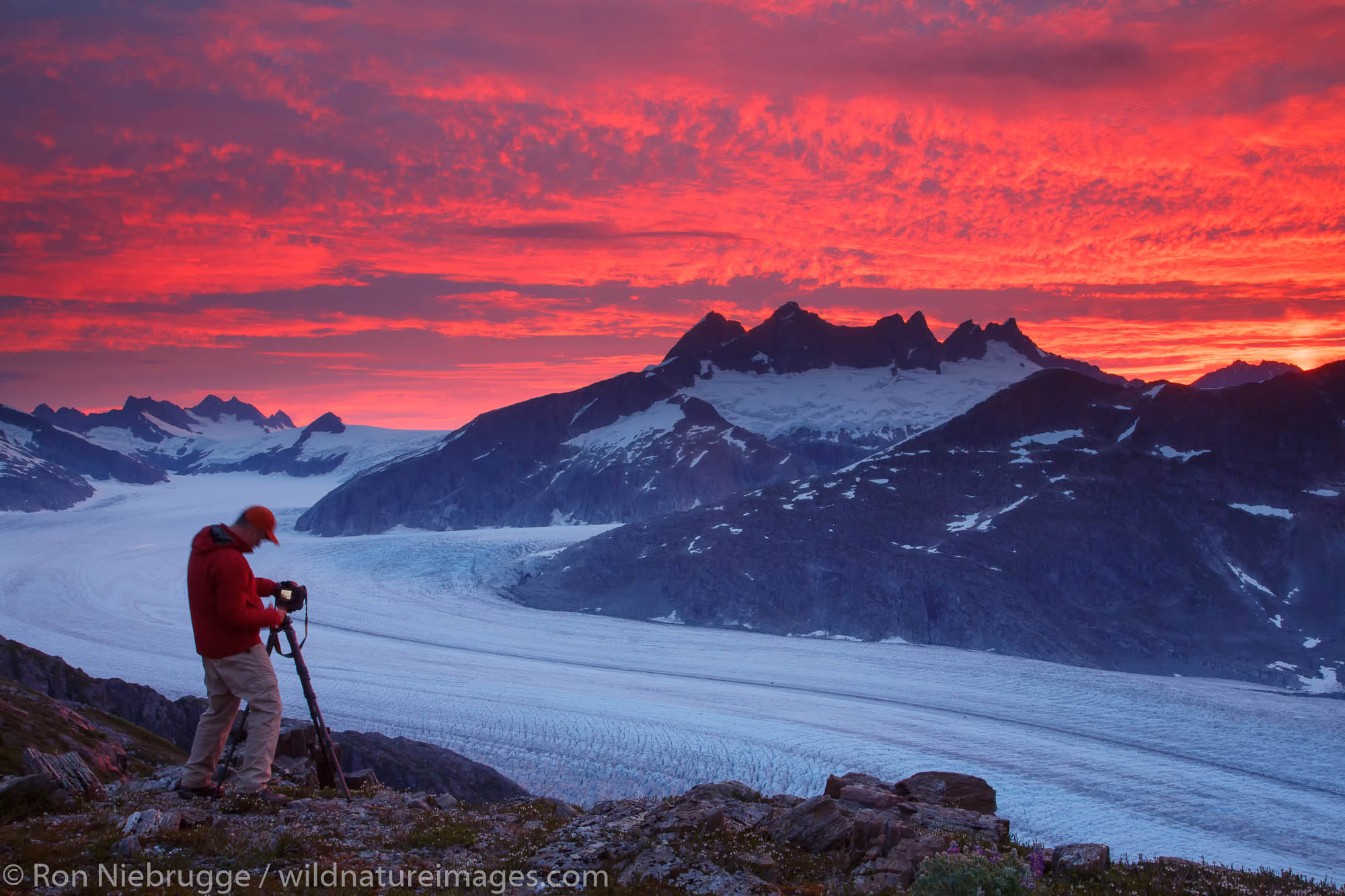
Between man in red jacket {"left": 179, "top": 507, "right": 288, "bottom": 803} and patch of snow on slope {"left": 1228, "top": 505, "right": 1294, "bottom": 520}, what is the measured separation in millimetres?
104790

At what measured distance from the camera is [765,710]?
53.4m

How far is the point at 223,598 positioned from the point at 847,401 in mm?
187476

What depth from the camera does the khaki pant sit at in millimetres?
9641

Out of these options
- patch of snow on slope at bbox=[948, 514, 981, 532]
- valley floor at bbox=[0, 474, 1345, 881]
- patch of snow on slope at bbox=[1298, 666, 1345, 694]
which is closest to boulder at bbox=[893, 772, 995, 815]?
valley floor at bbox=[0, 474, 1345, 881]

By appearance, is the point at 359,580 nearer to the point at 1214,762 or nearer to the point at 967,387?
the point at 1214,762

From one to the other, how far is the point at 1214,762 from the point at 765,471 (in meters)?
113

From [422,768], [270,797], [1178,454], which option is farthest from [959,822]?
[1178,454]

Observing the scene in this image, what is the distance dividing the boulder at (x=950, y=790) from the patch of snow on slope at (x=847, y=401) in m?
163

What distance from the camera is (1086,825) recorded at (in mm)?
35094

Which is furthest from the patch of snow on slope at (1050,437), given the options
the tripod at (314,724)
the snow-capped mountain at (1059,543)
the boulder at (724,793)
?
the tripod at (314,724)

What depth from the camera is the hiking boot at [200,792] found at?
982 cm

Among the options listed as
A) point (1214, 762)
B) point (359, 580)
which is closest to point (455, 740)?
point (1214, 762)

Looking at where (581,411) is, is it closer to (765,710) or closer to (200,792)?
(765,710)

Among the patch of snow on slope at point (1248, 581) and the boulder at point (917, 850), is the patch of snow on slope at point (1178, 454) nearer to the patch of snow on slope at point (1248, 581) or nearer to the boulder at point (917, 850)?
the patch of snow on slope at point (1248, 581)
